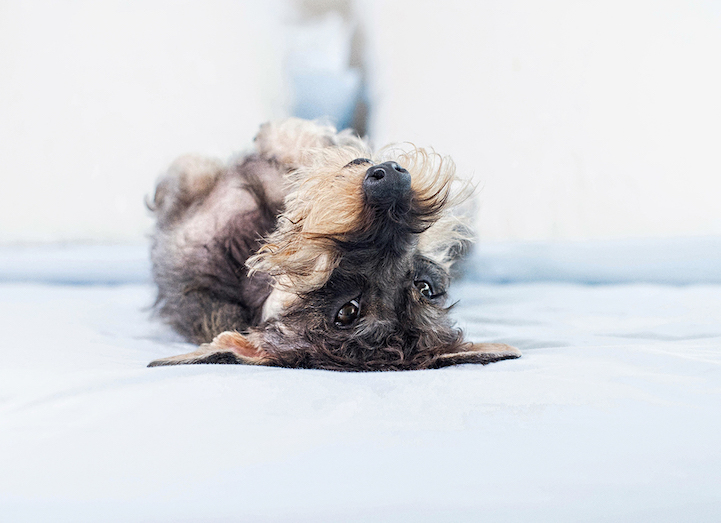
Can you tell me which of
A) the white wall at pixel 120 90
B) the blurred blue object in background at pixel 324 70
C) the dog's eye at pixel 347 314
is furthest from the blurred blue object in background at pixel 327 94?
the dog's eye at pixel 347 314

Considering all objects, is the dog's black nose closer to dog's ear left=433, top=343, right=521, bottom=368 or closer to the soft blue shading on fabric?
dog's ear left=433, top=343, right=521, bottom=368

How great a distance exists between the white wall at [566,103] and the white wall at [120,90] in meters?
1.17

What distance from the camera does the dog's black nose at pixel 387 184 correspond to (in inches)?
68.9

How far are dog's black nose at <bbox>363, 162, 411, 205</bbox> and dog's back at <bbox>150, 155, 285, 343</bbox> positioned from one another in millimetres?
950

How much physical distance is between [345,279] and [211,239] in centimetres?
118

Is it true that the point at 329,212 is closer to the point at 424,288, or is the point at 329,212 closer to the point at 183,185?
the point at 424,288

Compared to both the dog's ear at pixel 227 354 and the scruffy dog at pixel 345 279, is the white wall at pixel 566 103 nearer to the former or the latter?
the scruffy dog at pixel 345 279

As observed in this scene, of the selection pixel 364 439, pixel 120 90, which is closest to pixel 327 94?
pixel 120 90

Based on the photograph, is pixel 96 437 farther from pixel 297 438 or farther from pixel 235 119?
pixel 235 119

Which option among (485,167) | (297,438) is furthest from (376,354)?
(485,167)

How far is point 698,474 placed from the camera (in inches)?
34.9

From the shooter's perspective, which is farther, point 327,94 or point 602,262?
point 327,94

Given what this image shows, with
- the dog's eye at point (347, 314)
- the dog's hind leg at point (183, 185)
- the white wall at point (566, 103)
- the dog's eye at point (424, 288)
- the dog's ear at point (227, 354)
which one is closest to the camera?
the dog's ear at point (227, 354)

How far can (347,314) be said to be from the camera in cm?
195
